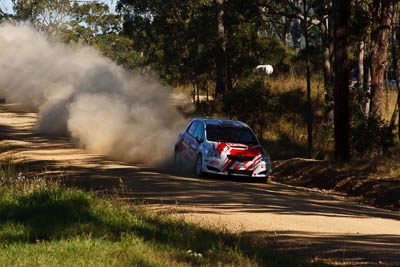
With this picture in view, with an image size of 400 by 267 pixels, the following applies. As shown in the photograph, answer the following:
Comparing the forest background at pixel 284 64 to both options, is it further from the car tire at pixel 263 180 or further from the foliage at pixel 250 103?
the car tire at pixel 263 180

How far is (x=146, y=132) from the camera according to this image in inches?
1034

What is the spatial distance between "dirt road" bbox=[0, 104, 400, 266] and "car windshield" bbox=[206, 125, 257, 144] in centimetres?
115

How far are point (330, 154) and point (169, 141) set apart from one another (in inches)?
256

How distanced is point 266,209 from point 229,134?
6.01 metres

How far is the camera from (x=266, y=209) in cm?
1267

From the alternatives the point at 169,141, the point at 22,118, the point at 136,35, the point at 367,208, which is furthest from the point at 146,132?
the point at 136,35

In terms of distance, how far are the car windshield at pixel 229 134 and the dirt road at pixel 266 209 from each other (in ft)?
3.76

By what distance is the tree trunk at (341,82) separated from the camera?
19.4m

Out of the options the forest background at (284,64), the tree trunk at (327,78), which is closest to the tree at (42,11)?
the forest background at (284,64)

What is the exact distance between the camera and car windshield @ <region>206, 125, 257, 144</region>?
18.1 meters

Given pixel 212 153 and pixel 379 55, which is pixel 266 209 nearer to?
pixel 212 153

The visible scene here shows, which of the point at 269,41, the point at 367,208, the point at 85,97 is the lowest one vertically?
the point at 367,208

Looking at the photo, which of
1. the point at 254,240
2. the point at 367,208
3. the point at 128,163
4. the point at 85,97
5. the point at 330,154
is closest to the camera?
the point at 254,240

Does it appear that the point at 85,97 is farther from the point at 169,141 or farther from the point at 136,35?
the point at 136,35
